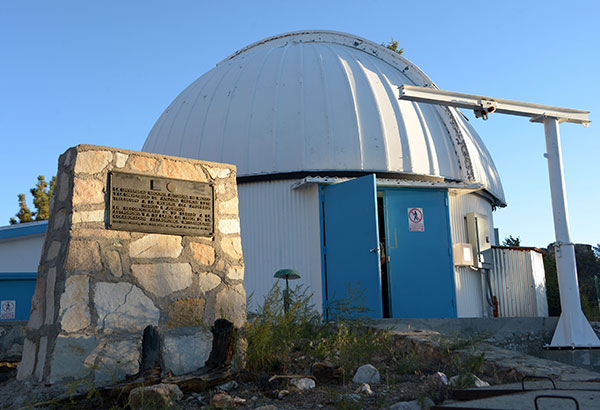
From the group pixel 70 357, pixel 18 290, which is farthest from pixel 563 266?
pixel 18 290

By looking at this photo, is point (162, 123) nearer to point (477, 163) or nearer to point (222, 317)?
point (477, 163)

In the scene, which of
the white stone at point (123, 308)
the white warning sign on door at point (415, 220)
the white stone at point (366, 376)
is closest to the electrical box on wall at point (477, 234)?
the white warning sign on door at point (415, 220)

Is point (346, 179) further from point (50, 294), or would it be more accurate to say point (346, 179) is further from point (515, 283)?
point (50, 294)

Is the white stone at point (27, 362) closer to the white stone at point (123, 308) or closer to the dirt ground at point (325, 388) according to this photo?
the dirt ground at point (325, 388)

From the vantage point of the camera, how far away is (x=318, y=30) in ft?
45.8

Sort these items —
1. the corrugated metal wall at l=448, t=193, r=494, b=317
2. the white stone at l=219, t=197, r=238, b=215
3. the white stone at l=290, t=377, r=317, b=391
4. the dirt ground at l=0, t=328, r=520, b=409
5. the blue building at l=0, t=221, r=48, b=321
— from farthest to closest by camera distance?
the blue building at l=0, t=221, r=48, b=321 → the corrugated metal wall at l=448, t=193, r=494, b=317 → the white stone at l=219, t=197, r=238, b=215 → the white stone at l=290, t=377, r=317, b=391 → the dirt ground at l=0, t=328, r=520, b=409

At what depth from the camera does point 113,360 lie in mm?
4902

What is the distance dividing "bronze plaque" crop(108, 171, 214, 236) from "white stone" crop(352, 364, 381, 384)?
6.11 ft

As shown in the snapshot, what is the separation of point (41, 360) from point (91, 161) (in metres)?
1.70

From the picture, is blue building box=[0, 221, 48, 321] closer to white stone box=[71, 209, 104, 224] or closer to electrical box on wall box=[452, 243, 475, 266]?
white stone box=[71, 209, 104, 224]

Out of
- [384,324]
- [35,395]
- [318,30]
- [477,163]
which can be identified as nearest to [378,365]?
[384,324]

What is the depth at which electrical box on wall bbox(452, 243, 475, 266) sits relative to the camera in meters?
10.4

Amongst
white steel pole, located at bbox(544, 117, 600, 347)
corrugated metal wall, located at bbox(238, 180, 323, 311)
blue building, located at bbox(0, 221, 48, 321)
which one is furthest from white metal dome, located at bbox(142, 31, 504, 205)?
blue building, located at bbox(0, 221, 48, 321)

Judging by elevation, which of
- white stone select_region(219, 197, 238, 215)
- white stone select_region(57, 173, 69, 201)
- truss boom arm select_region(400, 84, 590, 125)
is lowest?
white stone select_region(219, 197, 238, 215)
